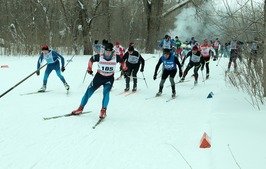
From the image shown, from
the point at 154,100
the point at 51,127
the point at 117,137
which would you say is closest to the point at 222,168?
the point at 117,137

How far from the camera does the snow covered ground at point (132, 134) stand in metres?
4.62

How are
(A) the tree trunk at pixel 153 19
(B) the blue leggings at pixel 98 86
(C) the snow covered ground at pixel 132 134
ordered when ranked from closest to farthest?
(C) the snow covered ground at pixel 132 134 → (B) the blue leggings at pixel 98 86 → (A) the tree trunk at pixel 153 19

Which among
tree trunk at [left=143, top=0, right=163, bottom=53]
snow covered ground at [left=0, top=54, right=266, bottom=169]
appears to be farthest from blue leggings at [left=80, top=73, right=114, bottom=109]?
tree trunk at [left=143, top=0, right=163, bottom=53]

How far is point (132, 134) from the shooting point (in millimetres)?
6254

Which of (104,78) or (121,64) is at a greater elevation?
(121,64)

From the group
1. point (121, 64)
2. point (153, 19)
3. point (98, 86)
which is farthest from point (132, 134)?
point (153, 19)

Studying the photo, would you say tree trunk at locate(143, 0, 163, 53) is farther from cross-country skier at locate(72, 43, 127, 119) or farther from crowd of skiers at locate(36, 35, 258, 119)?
cross-country skier at locate(72, 43, 127, 119)

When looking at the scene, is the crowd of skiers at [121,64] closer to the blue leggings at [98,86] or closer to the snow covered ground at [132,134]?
the blue leggings at [98,86]

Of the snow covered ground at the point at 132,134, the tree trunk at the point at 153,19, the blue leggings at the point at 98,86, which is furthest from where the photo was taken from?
the tree trunk at the point at 153,19

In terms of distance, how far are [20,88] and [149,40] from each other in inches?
721

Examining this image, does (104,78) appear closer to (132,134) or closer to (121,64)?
(121,64)

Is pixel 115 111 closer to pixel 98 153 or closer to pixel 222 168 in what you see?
pixel 98 153

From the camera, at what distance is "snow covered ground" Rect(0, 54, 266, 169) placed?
4.62 meters

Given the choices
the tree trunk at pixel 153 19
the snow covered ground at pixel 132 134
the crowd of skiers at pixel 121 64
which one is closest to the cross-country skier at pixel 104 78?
the crowd of skiers at pixel 121 64
